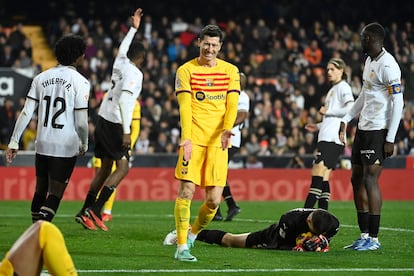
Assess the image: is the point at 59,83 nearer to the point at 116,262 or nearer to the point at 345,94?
the point at 116,262

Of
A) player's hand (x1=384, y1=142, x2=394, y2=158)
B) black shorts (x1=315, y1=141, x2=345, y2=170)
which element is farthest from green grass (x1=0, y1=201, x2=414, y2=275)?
player's hand (x1=384, y1=142, x2=394, y2=158)

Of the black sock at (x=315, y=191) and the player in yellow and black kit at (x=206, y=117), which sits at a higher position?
the player in yellow and black kit at (x=206, y=117)

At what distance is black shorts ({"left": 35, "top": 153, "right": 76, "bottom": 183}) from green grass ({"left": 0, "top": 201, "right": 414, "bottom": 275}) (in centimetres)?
82

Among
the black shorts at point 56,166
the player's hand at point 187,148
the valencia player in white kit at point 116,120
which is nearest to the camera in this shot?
the player's hand at point 187,148

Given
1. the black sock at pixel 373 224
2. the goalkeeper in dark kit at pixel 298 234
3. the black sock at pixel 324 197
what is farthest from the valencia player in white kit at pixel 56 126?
the black sock at pixel 324 197

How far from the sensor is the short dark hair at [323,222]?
410 inches

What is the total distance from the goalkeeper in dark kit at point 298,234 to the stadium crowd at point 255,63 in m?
14.0

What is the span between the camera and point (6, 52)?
2841 centimetres

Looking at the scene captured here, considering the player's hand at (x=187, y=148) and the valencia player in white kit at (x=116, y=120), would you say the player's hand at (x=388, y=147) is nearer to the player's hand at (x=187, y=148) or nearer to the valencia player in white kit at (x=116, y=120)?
the player's hand at (x=187, y=148)

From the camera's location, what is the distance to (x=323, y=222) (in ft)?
34.2

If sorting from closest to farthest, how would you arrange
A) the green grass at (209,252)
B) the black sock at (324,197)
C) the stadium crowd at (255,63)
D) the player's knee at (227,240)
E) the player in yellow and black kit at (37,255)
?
the player in yellow and black kit at (37,255)
the green grass at (209,252)
the player's knee at (227,240)
the black sock at (324,197)
the stadium crowd at (255,63)

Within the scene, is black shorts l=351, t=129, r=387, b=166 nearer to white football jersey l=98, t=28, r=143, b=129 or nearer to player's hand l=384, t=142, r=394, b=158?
player's hand l=384, t=142, r=394, b=158

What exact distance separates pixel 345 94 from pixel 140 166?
9.69 m

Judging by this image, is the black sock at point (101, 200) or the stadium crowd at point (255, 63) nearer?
the black sock at point (101, 200)
